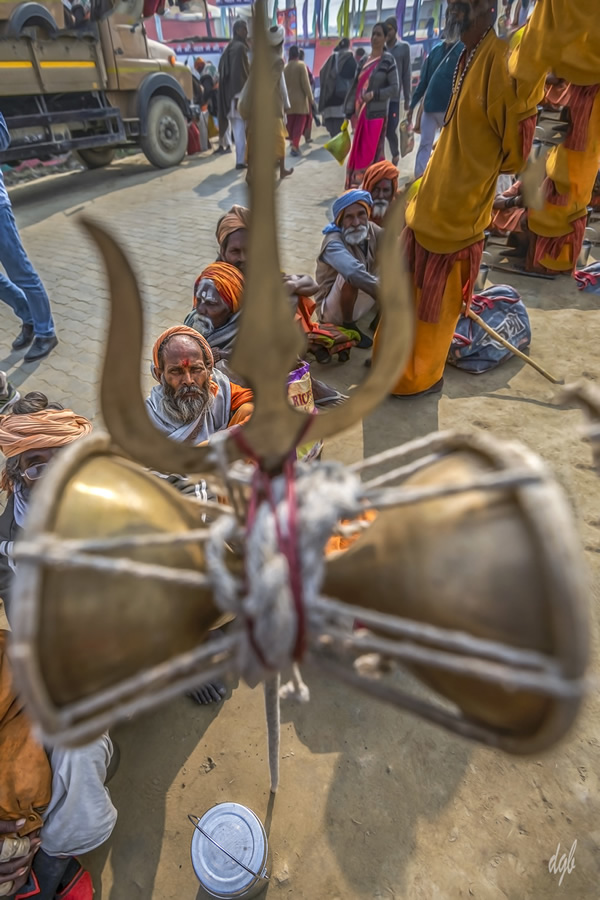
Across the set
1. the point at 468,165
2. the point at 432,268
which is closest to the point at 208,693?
the point at 432,268

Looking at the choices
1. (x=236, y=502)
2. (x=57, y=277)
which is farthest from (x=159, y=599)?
(x=57, y=277)

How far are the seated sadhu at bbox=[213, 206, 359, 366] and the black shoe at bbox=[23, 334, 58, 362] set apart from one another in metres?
1.87

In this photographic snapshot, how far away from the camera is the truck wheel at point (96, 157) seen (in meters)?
9.54

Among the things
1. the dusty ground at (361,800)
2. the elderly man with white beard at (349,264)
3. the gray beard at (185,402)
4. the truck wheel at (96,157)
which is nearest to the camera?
the dusty ground at (361,800)

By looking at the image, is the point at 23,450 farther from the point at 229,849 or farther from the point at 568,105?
→ the point at 568,105

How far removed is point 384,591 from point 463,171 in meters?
2.65

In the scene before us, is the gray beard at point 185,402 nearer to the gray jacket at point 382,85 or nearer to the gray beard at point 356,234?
the gray beard at point 356,234

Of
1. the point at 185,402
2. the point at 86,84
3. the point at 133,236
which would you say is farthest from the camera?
the point at 86,84

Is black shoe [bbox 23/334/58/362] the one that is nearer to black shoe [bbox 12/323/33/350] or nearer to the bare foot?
black shoe [bbox 12/323/33/350]

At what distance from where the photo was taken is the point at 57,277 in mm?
5699

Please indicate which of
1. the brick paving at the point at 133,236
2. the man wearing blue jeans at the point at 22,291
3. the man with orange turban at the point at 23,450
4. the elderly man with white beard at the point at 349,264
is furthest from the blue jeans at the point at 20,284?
the man with orange turban at the point at 23,450

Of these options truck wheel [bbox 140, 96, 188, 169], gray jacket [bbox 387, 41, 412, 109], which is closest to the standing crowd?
gray jacket [bbox 387, 41, 412, 109]

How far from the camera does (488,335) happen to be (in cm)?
384

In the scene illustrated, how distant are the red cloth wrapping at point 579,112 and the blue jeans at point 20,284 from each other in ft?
14.2
